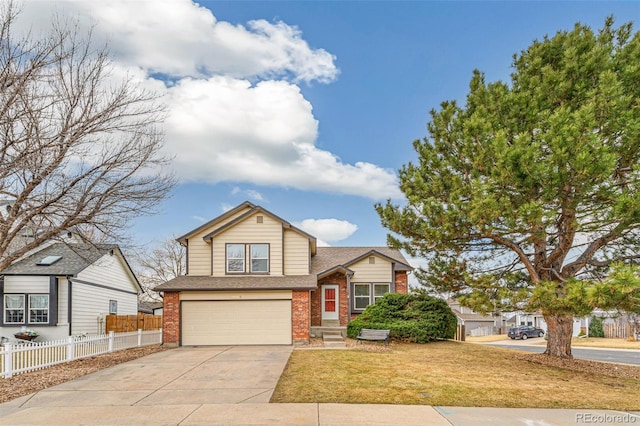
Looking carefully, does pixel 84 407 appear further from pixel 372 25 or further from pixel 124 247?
pixel 372 25

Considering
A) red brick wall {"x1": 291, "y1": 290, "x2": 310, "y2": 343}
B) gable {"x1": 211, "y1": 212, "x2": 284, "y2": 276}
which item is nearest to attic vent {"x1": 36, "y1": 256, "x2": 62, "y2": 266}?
gable {"x1": 211, "y1": 212, "x2": 284, "y2": 276}

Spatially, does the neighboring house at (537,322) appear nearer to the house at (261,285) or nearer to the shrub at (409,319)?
the shrub at (409,319)

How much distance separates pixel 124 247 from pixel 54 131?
14.0ft

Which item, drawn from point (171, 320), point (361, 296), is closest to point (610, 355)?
point (361, 296)

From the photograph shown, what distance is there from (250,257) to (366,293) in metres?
6.49

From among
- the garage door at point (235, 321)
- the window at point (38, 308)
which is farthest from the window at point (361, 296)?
the window at point (38, 308)

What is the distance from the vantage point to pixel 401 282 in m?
24.0

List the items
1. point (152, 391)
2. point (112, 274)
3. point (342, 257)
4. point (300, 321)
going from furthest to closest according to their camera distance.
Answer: point (112, 274) < point (342, 257) < point (300, 321) < point (152, 391)

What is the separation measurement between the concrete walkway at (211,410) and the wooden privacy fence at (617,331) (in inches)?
1374

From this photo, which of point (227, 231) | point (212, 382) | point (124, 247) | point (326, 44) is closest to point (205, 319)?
point (227, 231)

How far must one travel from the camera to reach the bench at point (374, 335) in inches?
721

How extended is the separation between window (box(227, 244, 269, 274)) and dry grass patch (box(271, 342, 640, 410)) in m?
6.10

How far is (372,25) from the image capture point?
16391 mm

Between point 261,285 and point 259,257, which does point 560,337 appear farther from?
point 259,257
